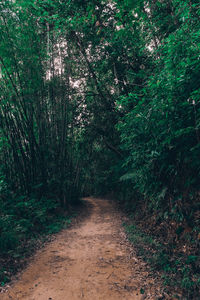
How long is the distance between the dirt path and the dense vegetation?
0.47 m

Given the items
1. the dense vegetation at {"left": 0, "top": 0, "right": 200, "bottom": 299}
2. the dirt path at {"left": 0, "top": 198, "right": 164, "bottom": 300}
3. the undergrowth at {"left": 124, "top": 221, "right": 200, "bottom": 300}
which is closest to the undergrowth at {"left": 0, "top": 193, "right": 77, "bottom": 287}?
the dense vegetation at {"left": 0, "top": 0, "right": 200, "bottom": 299}

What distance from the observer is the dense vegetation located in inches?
86.7

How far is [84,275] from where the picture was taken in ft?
7.32

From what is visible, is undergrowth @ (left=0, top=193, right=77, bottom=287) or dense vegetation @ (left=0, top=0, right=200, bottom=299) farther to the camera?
undergrowth @ (left=0, top=193, right=77, bottom=287)

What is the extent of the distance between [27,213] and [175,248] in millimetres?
3209

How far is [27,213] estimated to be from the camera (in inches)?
159

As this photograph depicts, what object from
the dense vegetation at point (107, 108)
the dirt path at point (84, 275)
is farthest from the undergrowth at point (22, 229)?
the dirt path at point (84, 275)

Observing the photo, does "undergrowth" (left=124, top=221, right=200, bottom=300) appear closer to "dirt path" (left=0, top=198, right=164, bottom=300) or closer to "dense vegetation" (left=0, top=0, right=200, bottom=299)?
"dense vegetation" (left=0, top=0, right=200, bottom=299)

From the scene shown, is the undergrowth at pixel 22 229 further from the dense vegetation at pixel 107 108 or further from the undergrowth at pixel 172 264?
the undergrowth at pixel 172 264

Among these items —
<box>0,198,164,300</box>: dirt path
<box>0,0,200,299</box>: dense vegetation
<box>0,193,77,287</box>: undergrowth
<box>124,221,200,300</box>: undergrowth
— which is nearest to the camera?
<box>124,221,200,300</box>: undergrowth

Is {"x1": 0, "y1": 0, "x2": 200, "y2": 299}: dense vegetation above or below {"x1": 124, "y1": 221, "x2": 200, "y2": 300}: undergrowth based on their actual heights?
above

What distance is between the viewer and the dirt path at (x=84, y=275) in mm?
1894

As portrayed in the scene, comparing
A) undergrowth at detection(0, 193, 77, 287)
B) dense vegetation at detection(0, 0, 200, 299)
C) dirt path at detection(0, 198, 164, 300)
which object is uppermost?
dense vegetation at detection(0, 0, 200, 299)

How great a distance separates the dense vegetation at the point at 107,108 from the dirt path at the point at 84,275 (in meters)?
0.47
